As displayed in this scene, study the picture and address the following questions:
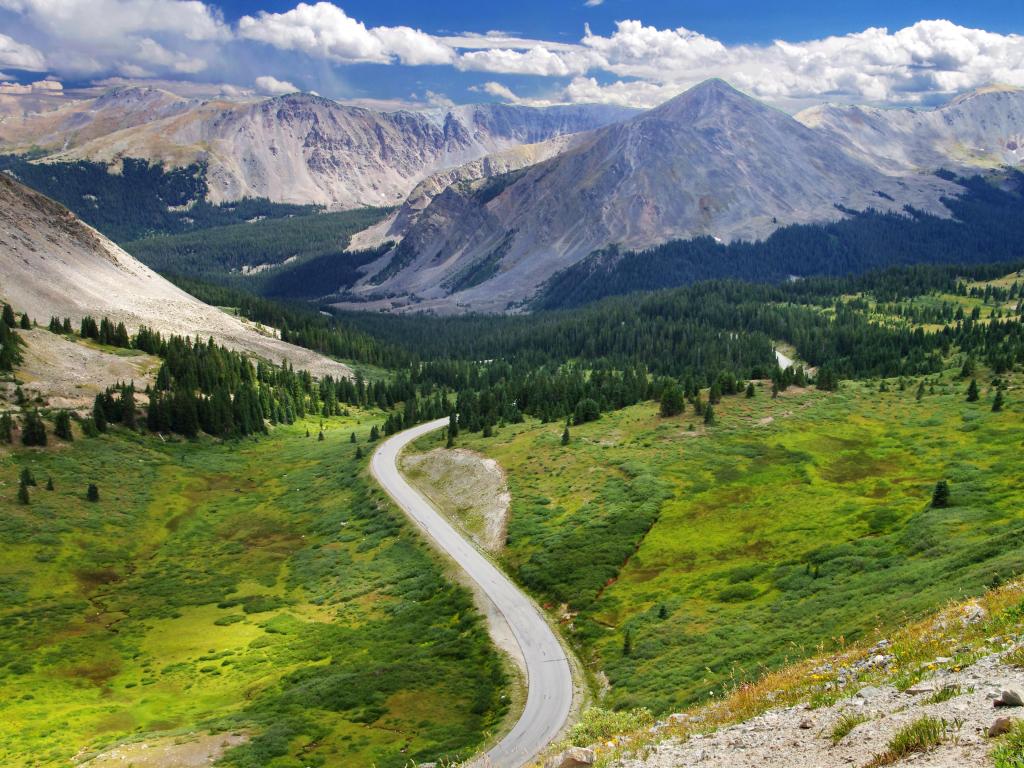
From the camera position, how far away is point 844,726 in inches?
805

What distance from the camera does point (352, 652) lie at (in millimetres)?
67438

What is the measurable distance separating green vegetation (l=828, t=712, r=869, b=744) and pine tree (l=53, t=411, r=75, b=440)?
143559 mm

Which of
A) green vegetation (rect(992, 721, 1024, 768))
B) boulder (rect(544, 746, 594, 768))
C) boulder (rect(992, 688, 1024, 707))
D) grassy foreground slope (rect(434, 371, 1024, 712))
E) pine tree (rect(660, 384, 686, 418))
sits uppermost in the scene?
green vegetation (rect(992, 721, 1024, 768))

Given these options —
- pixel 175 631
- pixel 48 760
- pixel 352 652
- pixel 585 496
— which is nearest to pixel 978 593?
pixel 352 652

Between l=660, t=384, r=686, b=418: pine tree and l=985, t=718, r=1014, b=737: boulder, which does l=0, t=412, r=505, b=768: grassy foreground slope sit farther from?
l=660, t=384, r=686, b=418: pine tree

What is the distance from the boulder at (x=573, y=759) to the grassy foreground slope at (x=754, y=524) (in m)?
17.6

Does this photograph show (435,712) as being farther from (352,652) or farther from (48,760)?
(48,760)

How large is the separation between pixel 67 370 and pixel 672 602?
14959 cm

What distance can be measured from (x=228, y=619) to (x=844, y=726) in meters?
75.8

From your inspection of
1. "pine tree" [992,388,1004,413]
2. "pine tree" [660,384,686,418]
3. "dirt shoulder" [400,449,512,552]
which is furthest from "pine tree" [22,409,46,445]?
"pine tree" [992,388,1004,413]

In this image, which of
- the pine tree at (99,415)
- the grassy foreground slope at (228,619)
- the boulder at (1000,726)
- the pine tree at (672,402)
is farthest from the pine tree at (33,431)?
the boulder at (1000,726)

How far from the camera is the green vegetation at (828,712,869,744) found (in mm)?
20234

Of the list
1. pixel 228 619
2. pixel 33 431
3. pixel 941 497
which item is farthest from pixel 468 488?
pixel 33 431

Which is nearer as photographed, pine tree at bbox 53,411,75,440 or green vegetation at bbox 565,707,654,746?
green vegetation at bbox 565,707,654,746
